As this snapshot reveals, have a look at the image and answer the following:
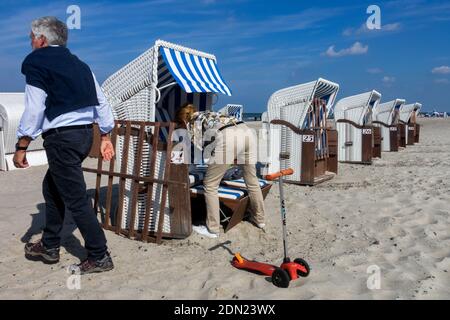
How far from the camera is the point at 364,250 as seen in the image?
167 inches

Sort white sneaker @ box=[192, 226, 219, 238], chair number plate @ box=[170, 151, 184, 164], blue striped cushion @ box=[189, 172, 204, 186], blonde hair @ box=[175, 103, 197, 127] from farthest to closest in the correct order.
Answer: blue striped cushion @ box=[189, 172, 204, 186]
blonde hair @ box=[175, 103, 197, 127]
white sneaker @ box=[192, 226, 219, 238]
chair number plate @ box=[170, 151, 184, 164]

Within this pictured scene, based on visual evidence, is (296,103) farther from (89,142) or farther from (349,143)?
(89,142)

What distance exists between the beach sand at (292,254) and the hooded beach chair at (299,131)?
1.23 metres

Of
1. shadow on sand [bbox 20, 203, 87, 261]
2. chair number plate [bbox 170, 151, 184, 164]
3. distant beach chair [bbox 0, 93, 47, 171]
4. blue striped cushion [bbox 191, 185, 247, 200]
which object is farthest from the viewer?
distant beach chair [bbox 0, 93, 47, 171]

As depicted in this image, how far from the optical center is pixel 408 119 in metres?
19.6

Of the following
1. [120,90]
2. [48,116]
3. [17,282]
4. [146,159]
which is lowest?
[17,282]

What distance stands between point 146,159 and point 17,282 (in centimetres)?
176

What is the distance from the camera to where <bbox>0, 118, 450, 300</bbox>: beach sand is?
3318 millimetres

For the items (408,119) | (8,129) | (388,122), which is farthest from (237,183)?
(408,119)

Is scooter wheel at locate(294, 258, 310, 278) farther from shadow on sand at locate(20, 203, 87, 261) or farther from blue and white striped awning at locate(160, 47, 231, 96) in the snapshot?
blue and white striped awning at locate(160, 47, 231, 96)

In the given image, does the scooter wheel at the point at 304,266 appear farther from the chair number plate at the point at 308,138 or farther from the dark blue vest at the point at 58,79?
the chair number plate at the point at 308,138

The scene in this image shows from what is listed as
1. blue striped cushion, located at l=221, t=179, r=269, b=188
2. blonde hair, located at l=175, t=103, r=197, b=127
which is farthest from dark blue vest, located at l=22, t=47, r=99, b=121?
blue striped cushion, located at l=221, t=179, r=269, b=188

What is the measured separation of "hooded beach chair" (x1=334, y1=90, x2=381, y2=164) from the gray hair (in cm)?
901

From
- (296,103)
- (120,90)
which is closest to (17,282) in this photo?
(120,90)
